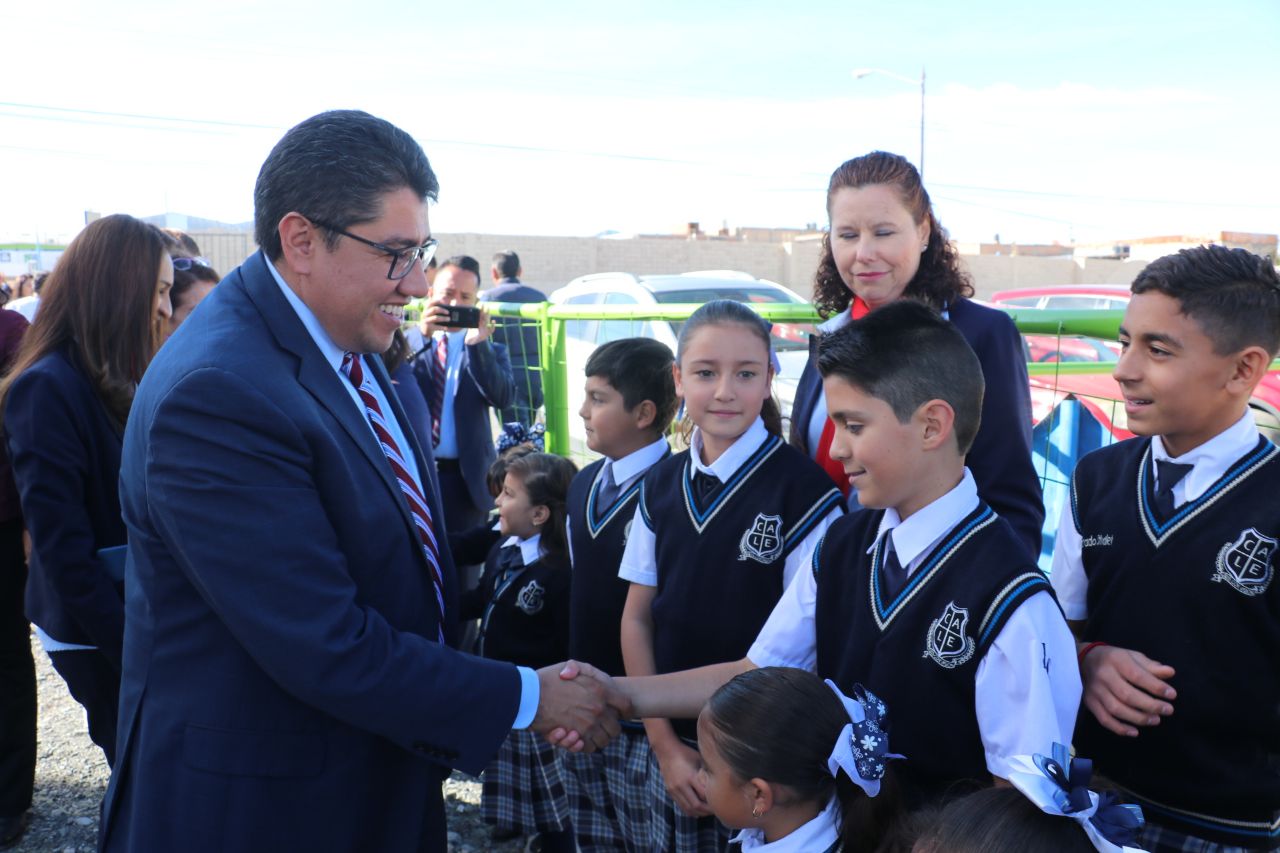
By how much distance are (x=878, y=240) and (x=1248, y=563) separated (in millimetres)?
1138

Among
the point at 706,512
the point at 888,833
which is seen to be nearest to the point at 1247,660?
the point at 888,833

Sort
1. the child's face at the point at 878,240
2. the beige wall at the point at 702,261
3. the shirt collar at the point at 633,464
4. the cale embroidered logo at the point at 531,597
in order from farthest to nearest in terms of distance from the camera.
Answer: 1. the beige wall at the point at 702,261
2. the cale embroidered logo at the point at 531,597
3. the shirt collar at the point at 633,464
4. the child's face at the point at 878,240

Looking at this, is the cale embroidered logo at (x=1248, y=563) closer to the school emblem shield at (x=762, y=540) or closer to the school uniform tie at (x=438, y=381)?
the school emblem shield at (x=762, y=540)

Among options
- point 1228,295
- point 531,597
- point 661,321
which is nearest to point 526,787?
point 531,597

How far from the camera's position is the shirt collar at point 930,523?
2018 mm

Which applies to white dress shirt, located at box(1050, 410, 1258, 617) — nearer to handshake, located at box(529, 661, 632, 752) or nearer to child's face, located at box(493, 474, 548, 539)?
handshake, located at box(529, 661, 632, 752)

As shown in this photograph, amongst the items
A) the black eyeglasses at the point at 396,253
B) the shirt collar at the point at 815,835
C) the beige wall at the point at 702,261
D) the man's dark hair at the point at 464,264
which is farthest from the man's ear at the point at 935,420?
the beige wall at the point at 702,261

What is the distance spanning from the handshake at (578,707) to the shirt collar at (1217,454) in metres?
1.35

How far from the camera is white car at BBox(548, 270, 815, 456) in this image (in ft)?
18.6

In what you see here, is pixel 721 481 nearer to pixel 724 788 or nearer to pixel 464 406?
pixel 724 788

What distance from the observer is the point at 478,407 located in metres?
5.24

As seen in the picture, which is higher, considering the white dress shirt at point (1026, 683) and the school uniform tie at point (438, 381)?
the school uniform tie at point (438, 381)

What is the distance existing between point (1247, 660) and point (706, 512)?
4.04ft

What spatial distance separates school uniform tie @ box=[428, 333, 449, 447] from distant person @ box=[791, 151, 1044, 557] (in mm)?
2786
